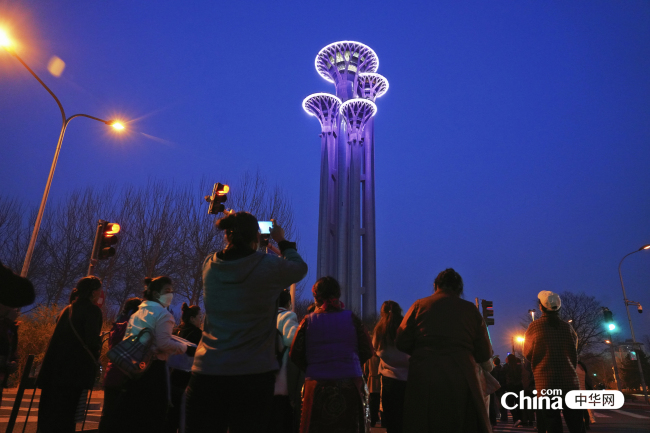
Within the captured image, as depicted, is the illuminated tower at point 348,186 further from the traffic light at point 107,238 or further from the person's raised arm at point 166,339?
the person's raised arm at point 166,339

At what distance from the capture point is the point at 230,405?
87.9 inches

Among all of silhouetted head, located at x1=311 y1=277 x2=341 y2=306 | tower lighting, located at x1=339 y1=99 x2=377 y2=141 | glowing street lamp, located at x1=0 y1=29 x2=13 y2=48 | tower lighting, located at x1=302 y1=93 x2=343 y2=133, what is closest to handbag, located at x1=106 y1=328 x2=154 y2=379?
silhouetted head, located at x1=311 y1=277 x2=341 y2=306

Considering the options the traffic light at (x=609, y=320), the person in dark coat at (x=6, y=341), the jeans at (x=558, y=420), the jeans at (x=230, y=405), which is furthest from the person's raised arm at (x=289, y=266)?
the traffic light at (x=609, y=320)

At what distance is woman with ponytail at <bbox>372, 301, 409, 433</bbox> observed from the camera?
14.8ft

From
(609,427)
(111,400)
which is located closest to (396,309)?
(111,400)

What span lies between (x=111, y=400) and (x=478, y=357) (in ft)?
10.0

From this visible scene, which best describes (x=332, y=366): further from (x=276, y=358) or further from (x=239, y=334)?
(x=239, y=334)

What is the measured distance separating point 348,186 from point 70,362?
44125 mm

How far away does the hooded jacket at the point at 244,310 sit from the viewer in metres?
2.31

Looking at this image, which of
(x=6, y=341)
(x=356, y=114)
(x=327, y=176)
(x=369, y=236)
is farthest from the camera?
(x=327, y=176)

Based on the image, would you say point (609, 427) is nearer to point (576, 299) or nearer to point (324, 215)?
point (324, 215)

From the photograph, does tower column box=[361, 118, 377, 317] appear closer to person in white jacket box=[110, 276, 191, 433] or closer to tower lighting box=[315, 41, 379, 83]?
tower lighting box=[315, 41, 379, 83]

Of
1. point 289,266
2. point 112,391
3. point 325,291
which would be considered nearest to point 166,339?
point 112,391

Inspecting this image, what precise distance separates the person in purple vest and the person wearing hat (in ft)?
6.90
